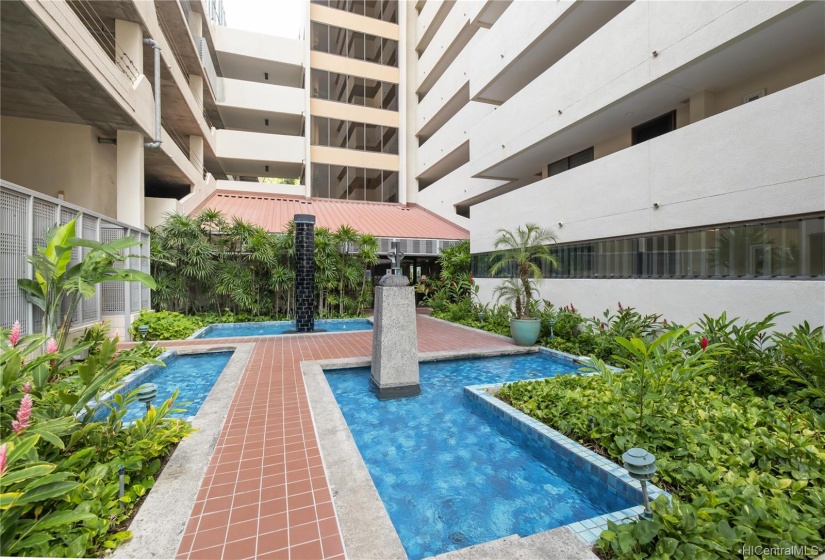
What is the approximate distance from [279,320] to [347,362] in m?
7.85

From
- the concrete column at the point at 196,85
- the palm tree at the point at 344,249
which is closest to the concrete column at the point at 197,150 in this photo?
the concrete column at the point at 196,85

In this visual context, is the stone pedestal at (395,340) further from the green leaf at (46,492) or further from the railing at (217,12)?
the railing at (217,12)

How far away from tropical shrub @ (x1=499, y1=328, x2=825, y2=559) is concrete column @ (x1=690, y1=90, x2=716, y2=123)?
5.99 m

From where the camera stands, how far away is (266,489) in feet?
10.5

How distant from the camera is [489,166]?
14.7 m

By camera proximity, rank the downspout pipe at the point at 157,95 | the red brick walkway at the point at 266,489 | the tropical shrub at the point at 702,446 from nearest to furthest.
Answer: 1. the tropical shrub at the point at 702,446
2. the red brick walkway at the point at 266,489
3. the downspout pipe at the point at 157,95

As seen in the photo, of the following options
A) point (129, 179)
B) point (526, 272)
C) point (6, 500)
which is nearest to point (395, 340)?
point (6, 500)

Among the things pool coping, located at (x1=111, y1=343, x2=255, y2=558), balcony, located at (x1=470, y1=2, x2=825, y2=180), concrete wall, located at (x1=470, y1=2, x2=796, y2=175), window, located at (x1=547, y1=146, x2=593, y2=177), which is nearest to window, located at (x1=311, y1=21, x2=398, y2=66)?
concrete wall, located at (x1=470, y1=2, x2=796, y2=175)

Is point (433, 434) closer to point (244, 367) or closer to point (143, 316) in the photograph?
point (244, 367)

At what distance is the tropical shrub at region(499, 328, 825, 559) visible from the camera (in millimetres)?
2414

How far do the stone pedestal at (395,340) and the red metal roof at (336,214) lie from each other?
1079 cm

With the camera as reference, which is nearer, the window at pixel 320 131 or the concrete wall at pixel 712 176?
the concrete wall at pixel 712 176

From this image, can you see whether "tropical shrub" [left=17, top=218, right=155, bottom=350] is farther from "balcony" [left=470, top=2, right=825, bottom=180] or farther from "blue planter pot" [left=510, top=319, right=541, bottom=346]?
"balcony" [left=470, top=2, right=825, bottom=180]

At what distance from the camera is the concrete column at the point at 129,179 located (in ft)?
35.2
